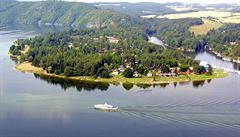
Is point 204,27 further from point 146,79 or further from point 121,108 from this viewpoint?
point 121,108

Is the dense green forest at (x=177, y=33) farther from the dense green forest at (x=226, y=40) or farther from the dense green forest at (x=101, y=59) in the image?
the dense green forest at (x=101, y=59)

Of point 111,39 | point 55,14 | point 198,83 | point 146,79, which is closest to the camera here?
point 198,83

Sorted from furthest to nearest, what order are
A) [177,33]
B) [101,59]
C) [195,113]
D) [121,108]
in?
[177,33]
[101,59]
[121,108]
[195,113]

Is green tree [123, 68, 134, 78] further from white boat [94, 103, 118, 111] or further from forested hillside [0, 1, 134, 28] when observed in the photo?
forested hillside [0, 1, 134, 28]

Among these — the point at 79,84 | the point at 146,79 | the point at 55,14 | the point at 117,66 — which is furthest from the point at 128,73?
the point at 55,14

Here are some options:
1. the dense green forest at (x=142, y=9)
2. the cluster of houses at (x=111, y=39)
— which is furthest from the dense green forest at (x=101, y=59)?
the dense green forest at (x=142, y=9)

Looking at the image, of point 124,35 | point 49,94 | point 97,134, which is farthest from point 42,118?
point 124,35

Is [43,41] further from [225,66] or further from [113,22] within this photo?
[113,22]

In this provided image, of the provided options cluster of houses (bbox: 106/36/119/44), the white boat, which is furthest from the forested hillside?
the white boat
